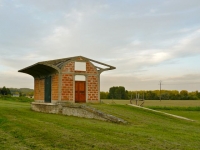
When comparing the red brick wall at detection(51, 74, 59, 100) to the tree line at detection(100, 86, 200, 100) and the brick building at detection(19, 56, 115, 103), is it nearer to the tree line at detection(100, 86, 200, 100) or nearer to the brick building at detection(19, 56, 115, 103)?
the brick building at detection(19, 56, 115, 103)

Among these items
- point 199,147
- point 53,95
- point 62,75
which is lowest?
point 199,147

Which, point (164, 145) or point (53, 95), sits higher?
point (53, 95)

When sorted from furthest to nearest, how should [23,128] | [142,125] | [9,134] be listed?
[142,125] → [23,128] → [9,134]

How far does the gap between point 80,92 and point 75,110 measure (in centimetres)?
360

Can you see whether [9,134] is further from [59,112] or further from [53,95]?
[53,95]

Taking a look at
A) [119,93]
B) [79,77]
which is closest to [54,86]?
[79,77]

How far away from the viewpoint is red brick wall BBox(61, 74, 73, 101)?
2281 centimetres

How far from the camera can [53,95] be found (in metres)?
23.5

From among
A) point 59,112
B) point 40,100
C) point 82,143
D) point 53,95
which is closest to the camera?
point 82,143

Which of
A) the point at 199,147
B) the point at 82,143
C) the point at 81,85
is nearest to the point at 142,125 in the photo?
the point at 199,147

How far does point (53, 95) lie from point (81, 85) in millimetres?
2471

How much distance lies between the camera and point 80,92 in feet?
77.5

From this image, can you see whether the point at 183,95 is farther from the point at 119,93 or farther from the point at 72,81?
the point at 72,81

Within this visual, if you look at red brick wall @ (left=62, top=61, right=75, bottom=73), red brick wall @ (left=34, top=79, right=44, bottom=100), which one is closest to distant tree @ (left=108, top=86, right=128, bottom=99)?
red brick wall @ (left=34, top=79, right=44, bottom=100)
